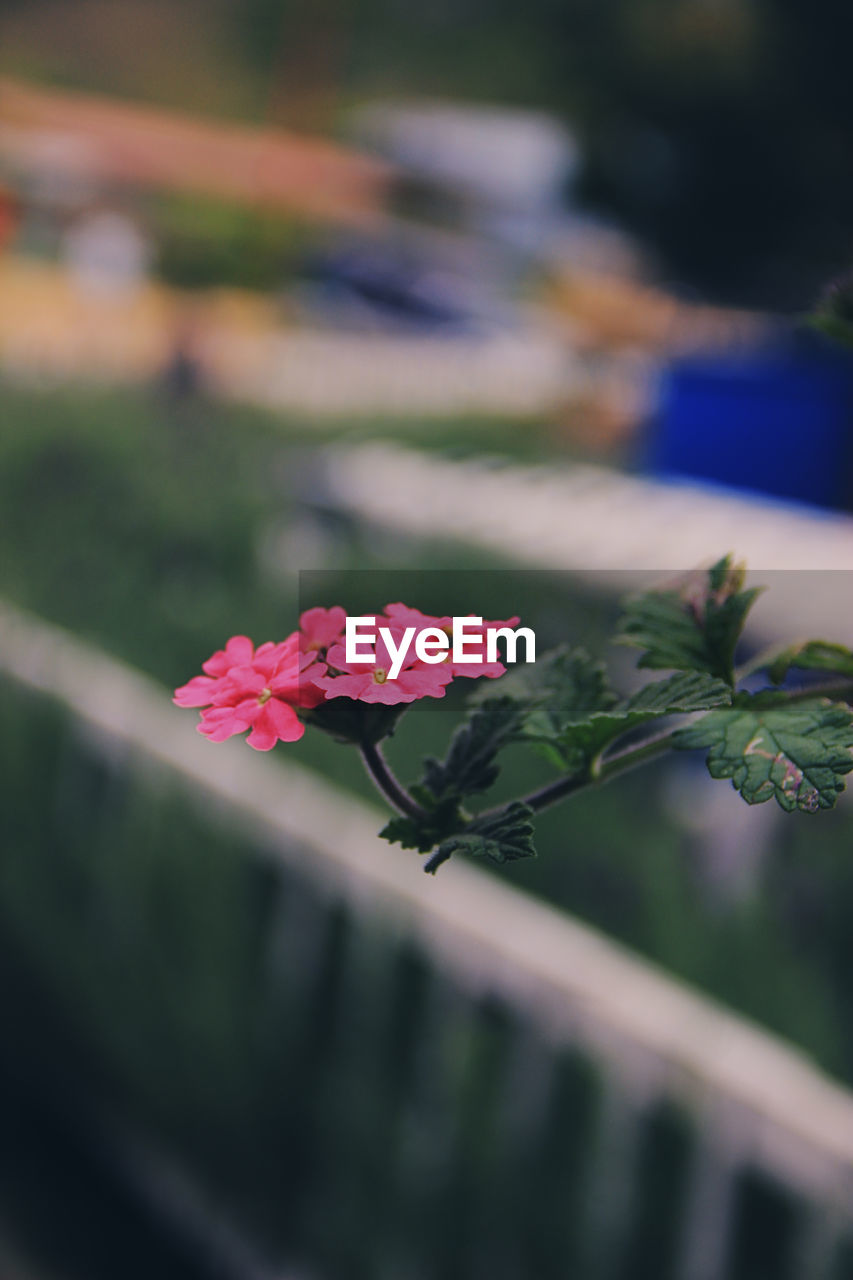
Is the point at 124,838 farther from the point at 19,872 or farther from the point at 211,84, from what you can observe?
the point at 211,84

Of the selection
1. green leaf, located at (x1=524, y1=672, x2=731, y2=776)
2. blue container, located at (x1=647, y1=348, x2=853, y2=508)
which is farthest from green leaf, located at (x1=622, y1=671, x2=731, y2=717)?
blue container, located at (x1=647, y1=348, x2=853, y2=508)

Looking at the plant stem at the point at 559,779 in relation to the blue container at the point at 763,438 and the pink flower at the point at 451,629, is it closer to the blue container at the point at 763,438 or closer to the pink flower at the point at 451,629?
the pink flower at the point at 451,629

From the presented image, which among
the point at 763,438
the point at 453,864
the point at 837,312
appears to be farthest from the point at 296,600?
the point at 837,312

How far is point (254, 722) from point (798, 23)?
3.45 meters

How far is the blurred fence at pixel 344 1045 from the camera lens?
0.91 m

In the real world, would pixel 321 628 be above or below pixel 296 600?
above

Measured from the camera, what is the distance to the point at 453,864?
1.24 meters

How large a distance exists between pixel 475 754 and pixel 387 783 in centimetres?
1

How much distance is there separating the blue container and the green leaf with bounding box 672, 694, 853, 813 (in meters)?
2.31

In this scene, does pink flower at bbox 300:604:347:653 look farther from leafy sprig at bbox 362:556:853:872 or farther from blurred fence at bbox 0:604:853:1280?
blurred fence at bbox 0:604:853:1280

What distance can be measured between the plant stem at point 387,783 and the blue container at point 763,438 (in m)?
2.32

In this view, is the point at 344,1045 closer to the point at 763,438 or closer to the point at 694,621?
the point at 694,621

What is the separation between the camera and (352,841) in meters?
1.21

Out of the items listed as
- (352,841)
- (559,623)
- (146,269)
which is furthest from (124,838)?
(146,269)
